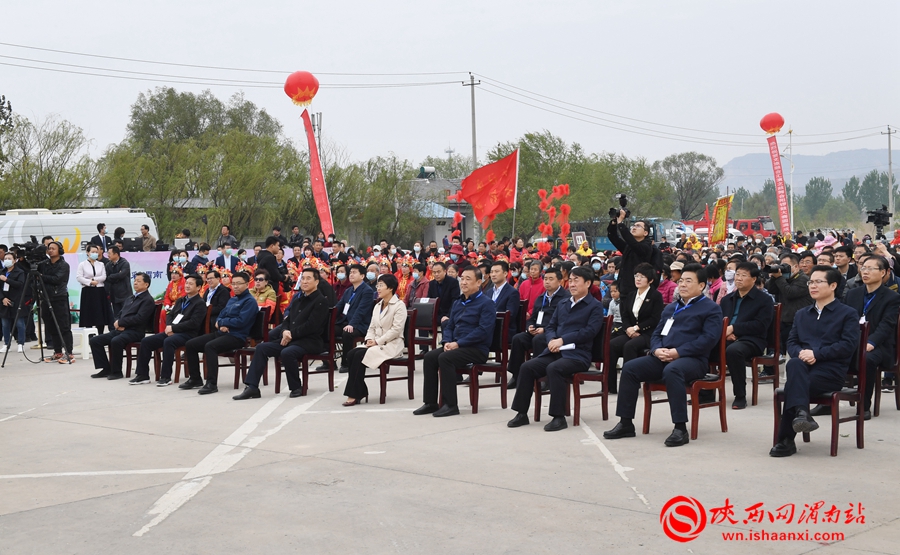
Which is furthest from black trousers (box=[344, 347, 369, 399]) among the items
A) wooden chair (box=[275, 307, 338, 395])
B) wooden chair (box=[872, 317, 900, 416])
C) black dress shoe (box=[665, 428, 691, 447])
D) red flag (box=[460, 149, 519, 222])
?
red flag (box=[460, 149, 519, 222])

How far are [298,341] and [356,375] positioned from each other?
123 centimetres

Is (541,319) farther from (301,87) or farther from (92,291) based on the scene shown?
(301,87)

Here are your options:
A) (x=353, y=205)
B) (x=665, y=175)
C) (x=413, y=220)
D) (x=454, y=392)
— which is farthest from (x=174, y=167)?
Result: (x=665, y=175)

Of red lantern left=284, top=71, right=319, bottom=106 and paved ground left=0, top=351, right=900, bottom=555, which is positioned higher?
red lantern left=284, top=71, right=319, bottom=106

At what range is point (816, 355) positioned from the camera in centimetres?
729

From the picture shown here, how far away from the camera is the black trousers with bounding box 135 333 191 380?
12.1m

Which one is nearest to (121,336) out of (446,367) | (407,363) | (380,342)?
(380,342)

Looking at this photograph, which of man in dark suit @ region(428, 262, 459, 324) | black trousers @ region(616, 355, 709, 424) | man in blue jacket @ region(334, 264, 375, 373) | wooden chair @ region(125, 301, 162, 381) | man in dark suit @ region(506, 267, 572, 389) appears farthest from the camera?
man in dark suit @ region(428, 262, 459, 324)

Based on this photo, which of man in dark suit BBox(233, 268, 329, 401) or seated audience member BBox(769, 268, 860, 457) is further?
man in dark suit BBox(233, 268, 329, 401)

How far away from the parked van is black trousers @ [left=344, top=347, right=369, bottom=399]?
16.4 m

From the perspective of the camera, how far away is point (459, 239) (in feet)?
72.2

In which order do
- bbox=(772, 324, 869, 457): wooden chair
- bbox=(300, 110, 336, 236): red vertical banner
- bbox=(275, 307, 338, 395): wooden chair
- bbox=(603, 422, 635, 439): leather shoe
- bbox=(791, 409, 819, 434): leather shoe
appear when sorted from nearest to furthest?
bbox=(791, 409, 819, 434): leather shoe < bbox=(772, 324, 869, 457): wooden chair < bbox=(603, 422, 635, 439): leather shoe < bbox=(275, 307, 338, 395): wooden chair < bbox=(300, 110, 336, 236): red vertical banner

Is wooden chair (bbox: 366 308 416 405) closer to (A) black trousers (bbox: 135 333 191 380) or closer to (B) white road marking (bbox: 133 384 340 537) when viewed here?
(B) white road marking (bbox: 133 384 340 537)

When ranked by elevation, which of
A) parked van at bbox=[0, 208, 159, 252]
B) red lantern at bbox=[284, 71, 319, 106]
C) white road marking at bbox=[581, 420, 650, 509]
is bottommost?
white road marking at bbox=[581, 420, 650, 509]
